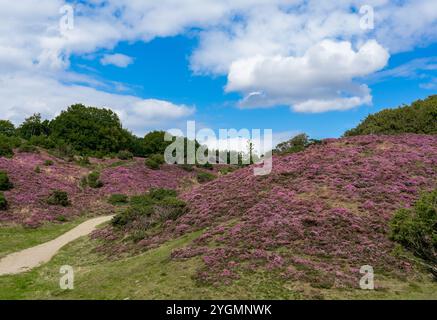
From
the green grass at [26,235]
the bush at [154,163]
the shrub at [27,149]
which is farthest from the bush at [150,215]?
the shrub at [27,149]

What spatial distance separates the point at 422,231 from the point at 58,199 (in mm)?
36320

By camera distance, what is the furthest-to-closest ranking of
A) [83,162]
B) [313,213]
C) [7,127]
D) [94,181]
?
[7,127]
[83,162]
[94,181]
[313,213]

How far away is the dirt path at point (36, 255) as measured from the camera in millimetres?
24031

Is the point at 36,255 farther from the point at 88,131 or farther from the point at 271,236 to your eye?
the point at 88,131

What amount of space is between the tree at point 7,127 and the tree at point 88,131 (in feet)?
40.2

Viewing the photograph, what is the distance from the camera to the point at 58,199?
42.6 meters

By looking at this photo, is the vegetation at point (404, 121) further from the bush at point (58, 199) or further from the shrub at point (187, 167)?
the bush at point (58, 199)

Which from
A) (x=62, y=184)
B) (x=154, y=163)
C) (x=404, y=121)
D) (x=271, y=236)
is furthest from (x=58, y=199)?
(x=404, y=121)

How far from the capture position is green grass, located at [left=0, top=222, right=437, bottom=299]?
16.0 m

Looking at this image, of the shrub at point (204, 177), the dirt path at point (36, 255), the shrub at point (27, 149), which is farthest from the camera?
the shrub at point (204, 177)
